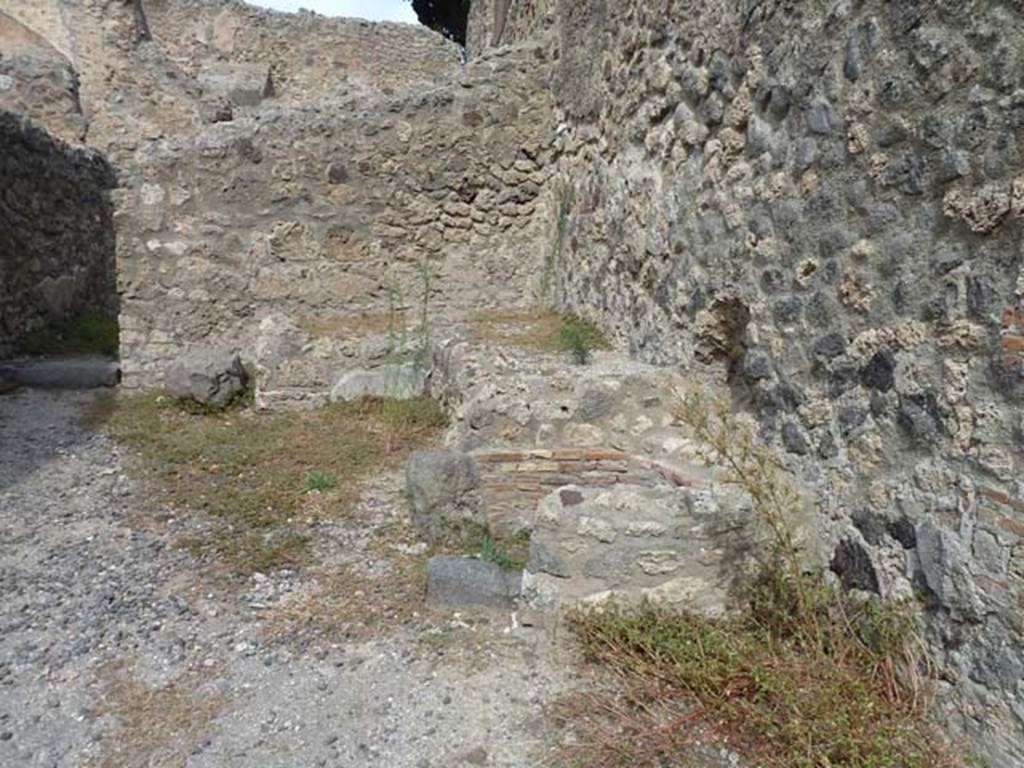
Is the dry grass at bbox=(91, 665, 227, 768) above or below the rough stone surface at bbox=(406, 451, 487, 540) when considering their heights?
below

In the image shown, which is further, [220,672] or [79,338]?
[79,338]

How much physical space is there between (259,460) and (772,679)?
3195 millimetres

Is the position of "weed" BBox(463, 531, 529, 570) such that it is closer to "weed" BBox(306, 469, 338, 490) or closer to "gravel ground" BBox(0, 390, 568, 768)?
"gravel ground" BBox(0, 390, 568, 768)

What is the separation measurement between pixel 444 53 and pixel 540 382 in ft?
43.5

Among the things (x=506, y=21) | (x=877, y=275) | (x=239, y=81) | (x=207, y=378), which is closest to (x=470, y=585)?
(x=877, y=275)

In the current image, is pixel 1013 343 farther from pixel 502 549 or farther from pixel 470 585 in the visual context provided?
pixel 502 549

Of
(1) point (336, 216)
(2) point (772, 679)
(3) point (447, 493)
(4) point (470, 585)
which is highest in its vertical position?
(1) point (336, 216)

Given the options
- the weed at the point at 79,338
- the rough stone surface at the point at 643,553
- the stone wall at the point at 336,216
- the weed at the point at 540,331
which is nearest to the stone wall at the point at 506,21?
the stone wall at the point at 336,216

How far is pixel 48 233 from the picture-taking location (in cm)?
739

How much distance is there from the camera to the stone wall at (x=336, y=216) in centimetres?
568

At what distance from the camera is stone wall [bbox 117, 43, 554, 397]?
→ 224 inches

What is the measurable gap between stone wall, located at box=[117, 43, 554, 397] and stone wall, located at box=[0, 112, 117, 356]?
83.3 inches

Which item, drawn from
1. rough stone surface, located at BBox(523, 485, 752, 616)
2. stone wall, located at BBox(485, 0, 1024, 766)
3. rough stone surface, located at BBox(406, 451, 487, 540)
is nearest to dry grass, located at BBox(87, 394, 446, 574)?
rough stone surface, located at BBox(406, 451, 487, 540)

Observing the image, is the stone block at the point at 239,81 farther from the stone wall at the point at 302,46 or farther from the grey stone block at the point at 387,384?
the grey stone block at the point at 387,384
